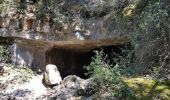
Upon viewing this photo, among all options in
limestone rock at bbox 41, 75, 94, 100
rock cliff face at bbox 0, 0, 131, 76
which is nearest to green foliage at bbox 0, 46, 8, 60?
rock cliff face at bbox 0, 0, 131, 76

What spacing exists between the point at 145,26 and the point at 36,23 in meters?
3.10

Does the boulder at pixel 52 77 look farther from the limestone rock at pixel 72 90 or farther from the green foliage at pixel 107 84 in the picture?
the green foliage at pixel 107 84

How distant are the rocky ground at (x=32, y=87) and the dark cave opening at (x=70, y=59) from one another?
1205 millimetres

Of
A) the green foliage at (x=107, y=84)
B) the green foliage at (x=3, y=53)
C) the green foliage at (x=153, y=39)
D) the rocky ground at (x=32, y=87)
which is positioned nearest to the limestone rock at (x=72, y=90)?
the rocky ground at (x=32, y=87)

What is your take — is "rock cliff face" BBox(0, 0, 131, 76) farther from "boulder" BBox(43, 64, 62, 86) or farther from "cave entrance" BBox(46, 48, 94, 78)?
"boulder" BBox(43, 64, 62, 86)

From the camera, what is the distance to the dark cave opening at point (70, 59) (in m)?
9.45

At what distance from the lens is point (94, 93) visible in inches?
228

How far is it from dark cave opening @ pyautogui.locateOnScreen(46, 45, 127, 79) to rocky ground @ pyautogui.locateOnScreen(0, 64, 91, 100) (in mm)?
1205

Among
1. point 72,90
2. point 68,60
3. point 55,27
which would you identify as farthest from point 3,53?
point 72,90

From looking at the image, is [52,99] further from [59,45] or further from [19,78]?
[59,45]

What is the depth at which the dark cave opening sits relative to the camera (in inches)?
372

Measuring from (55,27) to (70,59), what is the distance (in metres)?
2.33

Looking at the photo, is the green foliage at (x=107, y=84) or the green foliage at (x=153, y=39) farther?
the green foliage at (x=153, y=39)

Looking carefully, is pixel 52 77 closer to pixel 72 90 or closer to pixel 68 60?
pixel 72 90
